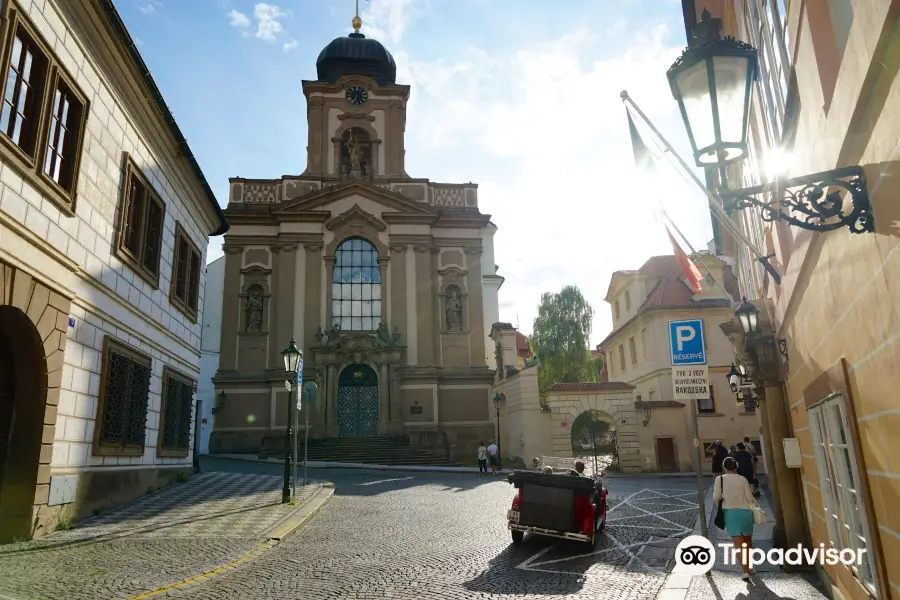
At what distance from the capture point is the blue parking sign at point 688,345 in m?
9.23

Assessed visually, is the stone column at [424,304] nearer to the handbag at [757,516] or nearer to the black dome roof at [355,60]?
the black dome roof at [355,60]

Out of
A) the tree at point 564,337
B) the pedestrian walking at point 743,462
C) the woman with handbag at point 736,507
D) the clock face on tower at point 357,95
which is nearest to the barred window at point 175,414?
the woman with handbag at point 736,507

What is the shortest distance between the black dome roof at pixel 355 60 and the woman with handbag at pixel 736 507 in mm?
35597

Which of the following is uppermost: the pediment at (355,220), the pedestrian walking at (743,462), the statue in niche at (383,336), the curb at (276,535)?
the pediment at (355,220)

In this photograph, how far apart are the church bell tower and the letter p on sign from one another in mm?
29328

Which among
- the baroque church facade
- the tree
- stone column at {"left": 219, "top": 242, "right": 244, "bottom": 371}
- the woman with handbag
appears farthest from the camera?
the tree

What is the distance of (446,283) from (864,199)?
107 ft

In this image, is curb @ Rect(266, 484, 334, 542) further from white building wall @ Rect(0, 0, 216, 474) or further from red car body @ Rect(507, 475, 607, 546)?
red car body @ Rect(507, 475, 607, 546)

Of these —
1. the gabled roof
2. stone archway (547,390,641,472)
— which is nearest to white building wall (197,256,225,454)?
stone archway (547,390,641,472)

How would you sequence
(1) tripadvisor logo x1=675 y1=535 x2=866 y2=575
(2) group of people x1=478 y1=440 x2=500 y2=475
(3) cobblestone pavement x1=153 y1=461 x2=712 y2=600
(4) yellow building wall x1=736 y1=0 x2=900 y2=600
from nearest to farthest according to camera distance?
(4) yellow building wall x1=736 y1=0 x2=900 y2=600, (3) cobblestone pavement x1=153 y1=461 x2=712 y2=600, (1) tripadvisor logo x1=675 y1=535 x2=866 y2=575, (2) group of people x1=478 y1=440 x2=500 y2=475

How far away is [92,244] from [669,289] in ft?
91.6

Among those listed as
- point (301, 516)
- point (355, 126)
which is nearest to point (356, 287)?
point (355, 126)

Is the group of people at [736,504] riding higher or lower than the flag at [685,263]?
lower

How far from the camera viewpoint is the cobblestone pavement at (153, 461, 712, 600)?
7.48 metres
